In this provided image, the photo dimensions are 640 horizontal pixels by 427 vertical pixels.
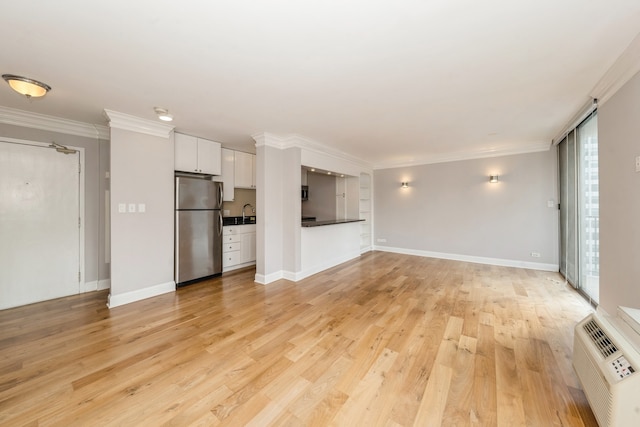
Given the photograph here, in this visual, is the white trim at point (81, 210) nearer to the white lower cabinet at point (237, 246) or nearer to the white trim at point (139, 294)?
the white trim at point (139, 294)

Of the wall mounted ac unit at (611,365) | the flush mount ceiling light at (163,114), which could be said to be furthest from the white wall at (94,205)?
the wall mounted ac unit at (611,365)

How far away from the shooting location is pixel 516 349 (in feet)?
6.93

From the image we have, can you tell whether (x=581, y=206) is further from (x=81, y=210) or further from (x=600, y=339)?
(x=81, y=210)

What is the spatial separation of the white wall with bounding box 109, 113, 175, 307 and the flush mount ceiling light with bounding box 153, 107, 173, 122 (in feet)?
1.30

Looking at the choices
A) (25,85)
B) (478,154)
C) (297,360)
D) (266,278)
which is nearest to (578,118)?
(478,154)

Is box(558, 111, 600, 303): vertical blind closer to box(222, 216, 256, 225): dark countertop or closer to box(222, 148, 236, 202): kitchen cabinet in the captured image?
box(222, 216, 256, 225): dark countertop

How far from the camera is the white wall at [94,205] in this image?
11.7 ft

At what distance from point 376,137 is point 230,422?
4.04 meters

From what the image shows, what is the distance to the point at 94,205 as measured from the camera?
3611 mm

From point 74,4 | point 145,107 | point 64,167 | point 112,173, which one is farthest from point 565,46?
point 64,167

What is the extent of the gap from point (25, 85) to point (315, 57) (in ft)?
8.64

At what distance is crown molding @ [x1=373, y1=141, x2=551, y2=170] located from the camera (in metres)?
4.63

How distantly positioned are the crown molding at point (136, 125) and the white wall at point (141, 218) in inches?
1.6

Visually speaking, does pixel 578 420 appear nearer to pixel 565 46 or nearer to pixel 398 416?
pixel 398 416
